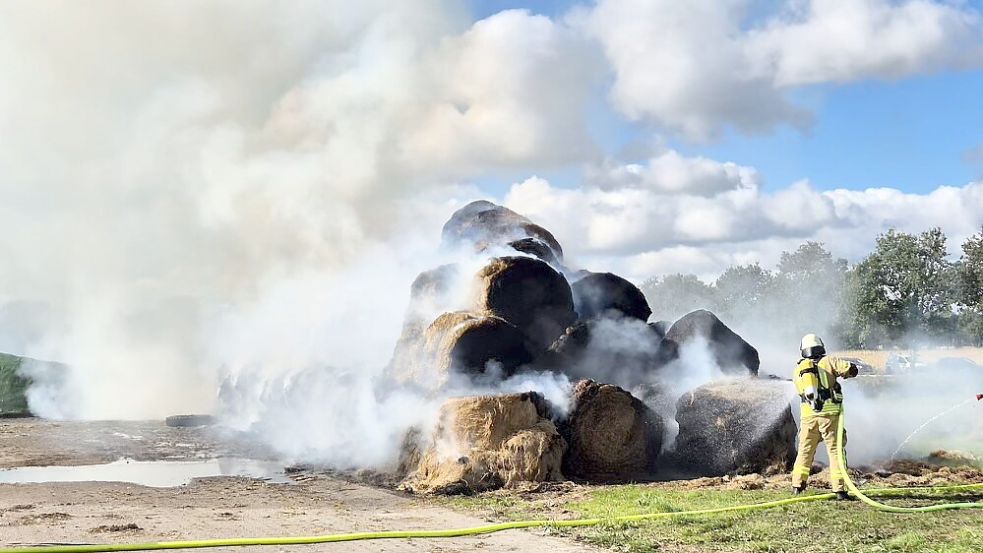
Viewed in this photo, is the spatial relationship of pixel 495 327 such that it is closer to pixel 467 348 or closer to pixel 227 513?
pixel 467 348

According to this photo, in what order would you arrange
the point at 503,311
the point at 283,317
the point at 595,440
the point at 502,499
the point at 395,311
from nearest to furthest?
the point at 502,499, the point at 595,440, the point at 503,311, the point at 395,311, the point at 283,317

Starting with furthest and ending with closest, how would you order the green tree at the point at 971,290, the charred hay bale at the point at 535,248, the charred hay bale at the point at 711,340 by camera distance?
the green tree at the point at 971,290 → the charred hay bale at the point at 535,248 → the charred hay bale at the point at 711,340

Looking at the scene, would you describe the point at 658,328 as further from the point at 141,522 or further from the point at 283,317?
the point at 283,317

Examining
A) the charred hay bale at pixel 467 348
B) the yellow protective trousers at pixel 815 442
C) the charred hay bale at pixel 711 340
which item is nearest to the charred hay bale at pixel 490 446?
the charred hay bale at pixel 467 348

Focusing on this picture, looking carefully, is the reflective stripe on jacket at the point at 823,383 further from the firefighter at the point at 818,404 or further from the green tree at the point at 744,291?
the green tree at the point at 744,291

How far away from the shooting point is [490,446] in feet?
50.2

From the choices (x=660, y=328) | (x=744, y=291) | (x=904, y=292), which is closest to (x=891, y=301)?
(x=904, y=292)

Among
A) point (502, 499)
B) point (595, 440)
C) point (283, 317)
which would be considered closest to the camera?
point (502, 499)

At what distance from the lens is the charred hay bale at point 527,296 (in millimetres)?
18562

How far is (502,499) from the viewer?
44.6ft

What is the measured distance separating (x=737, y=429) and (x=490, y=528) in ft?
24.3

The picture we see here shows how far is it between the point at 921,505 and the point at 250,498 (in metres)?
10.3

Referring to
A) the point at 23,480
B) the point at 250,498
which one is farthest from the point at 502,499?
the point at 23,480

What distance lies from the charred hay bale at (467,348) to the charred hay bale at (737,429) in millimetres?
3745
